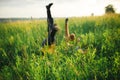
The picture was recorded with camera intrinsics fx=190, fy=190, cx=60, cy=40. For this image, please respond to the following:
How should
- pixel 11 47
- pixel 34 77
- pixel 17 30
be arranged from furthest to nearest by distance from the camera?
pixel 17 30 < pixel 11 47 < pixel 34 77

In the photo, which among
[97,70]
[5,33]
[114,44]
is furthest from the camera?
[5,33]

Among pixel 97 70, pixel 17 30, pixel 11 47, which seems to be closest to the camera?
pixel 97 70

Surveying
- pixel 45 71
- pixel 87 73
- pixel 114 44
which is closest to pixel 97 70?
pixel 87 73

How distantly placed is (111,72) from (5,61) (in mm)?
1998

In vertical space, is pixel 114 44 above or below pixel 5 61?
above

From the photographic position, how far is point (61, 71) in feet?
7.07

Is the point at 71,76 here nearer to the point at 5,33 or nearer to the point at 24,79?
the point at 24,79

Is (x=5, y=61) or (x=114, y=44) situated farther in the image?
(x=5, y=61)

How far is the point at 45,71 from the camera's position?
7.15ft

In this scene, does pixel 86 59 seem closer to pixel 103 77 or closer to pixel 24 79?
pixel 103 77

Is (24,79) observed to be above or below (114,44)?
below

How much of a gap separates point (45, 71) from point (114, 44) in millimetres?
1451

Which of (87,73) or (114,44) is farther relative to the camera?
(114,44)

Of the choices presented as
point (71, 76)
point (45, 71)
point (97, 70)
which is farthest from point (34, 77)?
point (97, 70)
